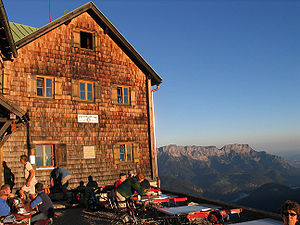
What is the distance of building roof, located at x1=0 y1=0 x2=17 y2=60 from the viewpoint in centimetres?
925

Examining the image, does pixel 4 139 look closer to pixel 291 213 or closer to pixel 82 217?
pixel 82 217

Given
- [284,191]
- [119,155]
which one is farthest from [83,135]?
[284,191]

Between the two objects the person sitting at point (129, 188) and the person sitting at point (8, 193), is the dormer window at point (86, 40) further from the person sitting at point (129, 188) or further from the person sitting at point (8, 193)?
the person sitting at point (129, 188)

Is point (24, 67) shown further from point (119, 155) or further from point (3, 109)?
point (119, 155)

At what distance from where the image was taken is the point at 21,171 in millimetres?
12180

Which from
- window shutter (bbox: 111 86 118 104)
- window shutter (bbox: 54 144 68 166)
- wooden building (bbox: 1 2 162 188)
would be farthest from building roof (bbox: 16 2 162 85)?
window shutter (bbox: 54 144 68 166)

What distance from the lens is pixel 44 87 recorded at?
529 inches

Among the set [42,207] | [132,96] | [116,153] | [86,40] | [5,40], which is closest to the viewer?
[42,207]

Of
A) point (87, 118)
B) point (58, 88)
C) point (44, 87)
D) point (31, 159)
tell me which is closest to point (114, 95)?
point (87, 118)

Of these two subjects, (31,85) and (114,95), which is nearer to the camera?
(31,85)

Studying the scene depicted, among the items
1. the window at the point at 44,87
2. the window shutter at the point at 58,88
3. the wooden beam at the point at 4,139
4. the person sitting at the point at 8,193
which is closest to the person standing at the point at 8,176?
the wooden beam at the point at 4,139

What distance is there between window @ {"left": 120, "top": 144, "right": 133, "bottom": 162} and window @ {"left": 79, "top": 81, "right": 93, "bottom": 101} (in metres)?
3.04

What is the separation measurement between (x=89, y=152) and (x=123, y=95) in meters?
3.64

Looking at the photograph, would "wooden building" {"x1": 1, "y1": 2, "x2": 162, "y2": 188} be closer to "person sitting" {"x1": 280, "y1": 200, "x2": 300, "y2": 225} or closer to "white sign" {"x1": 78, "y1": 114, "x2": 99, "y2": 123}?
"white sign" {"x1": 78, "y1": 114, "x2": 99, "y2": 123}
